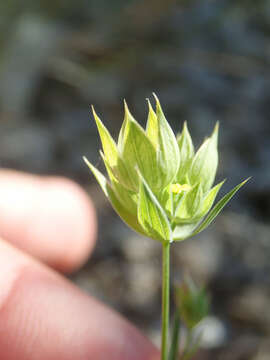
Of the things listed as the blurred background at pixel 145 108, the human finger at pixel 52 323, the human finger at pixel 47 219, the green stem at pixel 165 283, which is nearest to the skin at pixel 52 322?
the human finger at pixel 52 323

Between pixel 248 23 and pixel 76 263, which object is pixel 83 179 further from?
pixel 248 23

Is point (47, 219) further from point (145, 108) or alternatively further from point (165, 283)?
point (145, 108)

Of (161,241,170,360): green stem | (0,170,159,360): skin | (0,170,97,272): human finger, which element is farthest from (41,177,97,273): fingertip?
(161,241,170,360): green stem

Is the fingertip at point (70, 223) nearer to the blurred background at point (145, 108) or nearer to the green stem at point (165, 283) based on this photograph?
the blurred background at point (145, 108)

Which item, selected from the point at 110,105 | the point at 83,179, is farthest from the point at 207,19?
the point at 83,179

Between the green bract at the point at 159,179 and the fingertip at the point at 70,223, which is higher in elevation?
the green bract at the point at 159,179

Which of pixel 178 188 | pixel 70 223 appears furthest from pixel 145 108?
pixel 178 188
